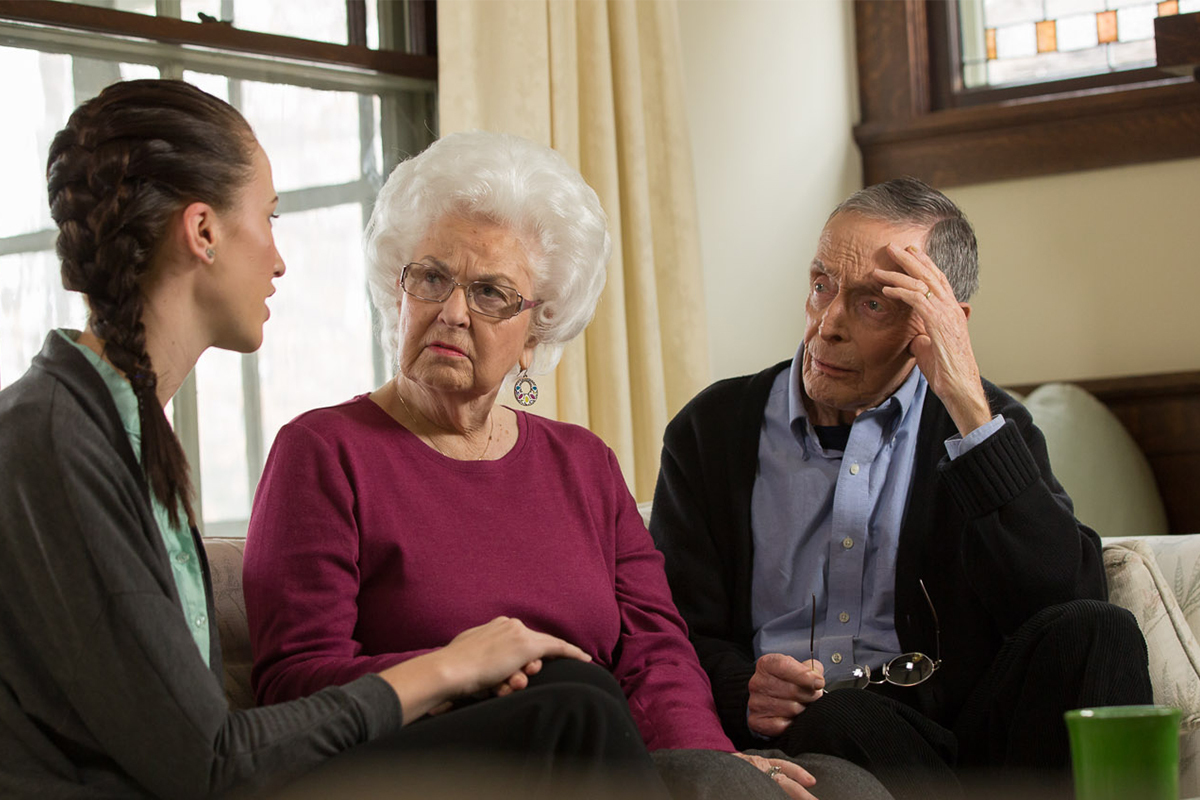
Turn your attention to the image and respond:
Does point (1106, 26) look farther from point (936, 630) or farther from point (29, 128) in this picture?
point (29, 128)

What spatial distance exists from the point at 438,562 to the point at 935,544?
0.70 metres

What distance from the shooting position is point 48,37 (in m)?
2.51

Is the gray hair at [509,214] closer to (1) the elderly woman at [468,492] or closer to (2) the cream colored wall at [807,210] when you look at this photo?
(1) the elderly woman at [468,492]

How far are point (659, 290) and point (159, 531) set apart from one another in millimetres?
2076

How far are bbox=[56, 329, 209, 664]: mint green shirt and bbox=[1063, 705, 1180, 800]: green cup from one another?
2.39 ft

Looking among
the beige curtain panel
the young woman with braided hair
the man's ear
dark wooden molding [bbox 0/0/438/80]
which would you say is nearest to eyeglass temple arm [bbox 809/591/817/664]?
the young woman with braided hair

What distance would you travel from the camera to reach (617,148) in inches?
120

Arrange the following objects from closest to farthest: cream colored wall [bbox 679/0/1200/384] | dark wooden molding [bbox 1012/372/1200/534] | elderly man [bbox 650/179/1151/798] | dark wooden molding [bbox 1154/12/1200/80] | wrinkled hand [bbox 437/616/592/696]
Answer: wrinkled hand [bbox 437/616/592/696] → elderly man [bbox 650/179/1151/798] → dark wooden molding [bbox 1154/12/1200/80] → dark wooden molding [bbox 1012/372/1200/534] → cream colored wall [bbox 679/0/1200/384]

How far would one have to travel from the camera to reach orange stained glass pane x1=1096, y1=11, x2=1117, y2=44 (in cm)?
313

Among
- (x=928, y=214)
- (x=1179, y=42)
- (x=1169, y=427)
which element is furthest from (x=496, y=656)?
(x=1169, y=427)

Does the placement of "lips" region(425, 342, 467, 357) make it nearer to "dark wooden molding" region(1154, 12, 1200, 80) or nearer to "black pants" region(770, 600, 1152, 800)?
"black pants" region(770, 600, 1152, 800)

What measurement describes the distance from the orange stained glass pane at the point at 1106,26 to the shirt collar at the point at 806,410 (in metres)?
1.65

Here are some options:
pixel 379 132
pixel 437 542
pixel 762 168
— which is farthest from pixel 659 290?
pixel 437 542

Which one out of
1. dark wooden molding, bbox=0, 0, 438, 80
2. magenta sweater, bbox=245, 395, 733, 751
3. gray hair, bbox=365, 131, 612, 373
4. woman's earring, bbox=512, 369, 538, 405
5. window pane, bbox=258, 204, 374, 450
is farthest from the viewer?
window pane, bbox=258, 204, 374, 450
